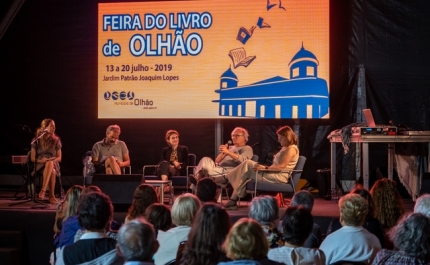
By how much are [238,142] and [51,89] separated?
11.8 ft

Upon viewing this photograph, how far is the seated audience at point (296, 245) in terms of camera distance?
10.8 feet

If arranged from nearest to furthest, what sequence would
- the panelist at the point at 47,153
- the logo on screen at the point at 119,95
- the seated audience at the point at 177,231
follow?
the seated audience at the point at 177,231 → the panelist at the point at 47,153 → the logo on screen at the point at 119,95

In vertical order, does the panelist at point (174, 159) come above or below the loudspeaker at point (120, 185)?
above

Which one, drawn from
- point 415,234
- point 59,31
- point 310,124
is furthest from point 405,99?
point 415,234

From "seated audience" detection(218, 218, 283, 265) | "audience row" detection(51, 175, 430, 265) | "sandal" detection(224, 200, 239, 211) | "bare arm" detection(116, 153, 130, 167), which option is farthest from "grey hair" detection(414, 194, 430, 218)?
"bare arm" detection(116, 153, 130, 167)

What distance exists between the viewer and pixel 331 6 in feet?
29.0

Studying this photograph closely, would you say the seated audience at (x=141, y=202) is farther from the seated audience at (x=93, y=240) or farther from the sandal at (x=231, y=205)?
the sandal at (x=231, y=205)

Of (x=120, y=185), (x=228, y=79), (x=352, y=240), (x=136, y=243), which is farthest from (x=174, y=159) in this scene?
(x=136, y=243)

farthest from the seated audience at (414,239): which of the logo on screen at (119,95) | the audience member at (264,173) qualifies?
the logo on screen at (119,95)

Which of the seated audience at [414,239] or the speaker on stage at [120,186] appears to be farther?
the speaker on stage at [120,186]

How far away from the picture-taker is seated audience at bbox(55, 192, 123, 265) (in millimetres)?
3328

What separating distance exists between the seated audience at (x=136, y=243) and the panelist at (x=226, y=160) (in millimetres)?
4975

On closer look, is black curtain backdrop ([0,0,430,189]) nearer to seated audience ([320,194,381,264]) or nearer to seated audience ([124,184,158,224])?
seated audience ([124,184,158,224])

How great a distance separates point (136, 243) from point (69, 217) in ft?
5.19
